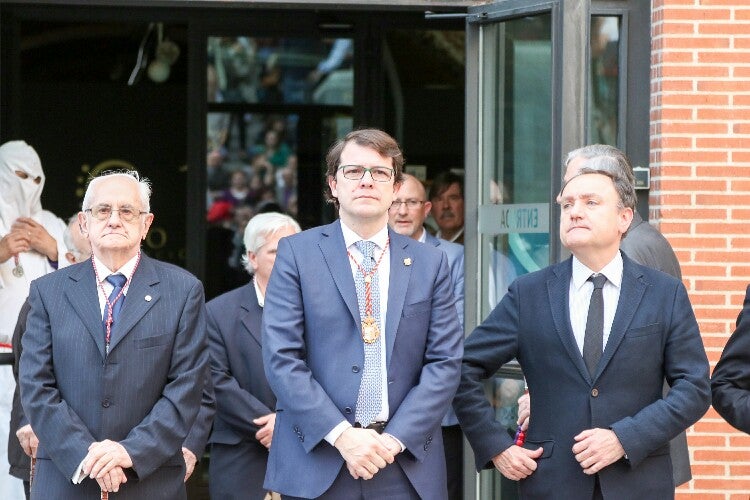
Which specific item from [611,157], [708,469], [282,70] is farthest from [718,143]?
[282,70]

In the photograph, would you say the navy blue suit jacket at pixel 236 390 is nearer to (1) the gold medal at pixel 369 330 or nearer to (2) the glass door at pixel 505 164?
(2) the glass door at pixel 505 164

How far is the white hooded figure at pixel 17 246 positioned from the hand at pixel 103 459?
278cm

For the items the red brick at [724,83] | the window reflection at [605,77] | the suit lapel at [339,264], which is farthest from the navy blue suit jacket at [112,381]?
Result: the red brick at [724,83]

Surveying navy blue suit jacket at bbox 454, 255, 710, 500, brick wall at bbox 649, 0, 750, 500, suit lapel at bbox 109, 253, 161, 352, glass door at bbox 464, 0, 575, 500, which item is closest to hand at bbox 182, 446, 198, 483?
suit lapel at bbox 109, 253, 161, 352

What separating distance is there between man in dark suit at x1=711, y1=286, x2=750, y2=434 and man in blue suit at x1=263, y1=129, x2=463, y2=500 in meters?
0.87

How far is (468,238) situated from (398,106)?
14.9 feet

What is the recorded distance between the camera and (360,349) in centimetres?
437

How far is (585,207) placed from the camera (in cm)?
452

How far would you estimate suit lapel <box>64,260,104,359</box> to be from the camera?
15.0ft

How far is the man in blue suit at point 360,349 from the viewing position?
430 centimetres

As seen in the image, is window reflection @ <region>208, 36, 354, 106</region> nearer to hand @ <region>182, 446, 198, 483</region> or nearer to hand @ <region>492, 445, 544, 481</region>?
hand @ <region>182, 446, 198, 483</region>

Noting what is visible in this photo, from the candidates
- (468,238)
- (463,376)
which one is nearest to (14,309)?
(468,238)

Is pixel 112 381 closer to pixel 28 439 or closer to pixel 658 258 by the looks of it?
pixel 28 439

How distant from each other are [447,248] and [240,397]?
1.75 metres
